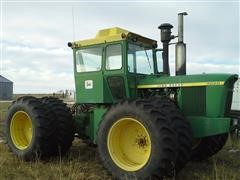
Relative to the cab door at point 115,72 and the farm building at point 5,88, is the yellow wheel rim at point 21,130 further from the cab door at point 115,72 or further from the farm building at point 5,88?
the farm building at point 5,88

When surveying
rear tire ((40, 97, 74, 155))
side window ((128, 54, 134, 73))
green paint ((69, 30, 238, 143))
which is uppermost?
side window ((128, 54, 134, 73))

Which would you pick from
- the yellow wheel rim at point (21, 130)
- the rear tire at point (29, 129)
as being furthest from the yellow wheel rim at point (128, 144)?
the yellow wheel rim at point (21, 130)

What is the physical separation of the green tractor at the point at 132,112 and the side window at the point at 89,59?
0.02m

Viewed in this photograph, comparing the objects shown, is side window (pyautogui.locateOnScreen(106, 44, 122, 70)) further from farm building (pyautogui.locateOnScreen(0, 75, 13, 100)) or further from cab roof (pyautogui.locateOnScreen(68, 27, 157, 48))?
farm building (pyautogui.locateOnScreen(0, 75, 13, 100))

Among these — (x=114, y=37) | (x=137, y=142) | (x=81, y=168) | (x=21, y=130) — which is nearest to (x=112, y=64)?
(x=114, y=37)

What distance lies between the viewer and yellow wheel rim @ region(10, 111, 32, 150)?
967 centimetres

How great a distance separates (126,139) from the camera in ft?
25.6

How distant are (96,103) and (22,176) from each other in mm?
2362

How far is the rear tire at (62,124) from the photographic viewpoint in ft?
29.6

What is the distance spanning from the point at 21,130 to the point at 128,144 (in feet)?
10.8

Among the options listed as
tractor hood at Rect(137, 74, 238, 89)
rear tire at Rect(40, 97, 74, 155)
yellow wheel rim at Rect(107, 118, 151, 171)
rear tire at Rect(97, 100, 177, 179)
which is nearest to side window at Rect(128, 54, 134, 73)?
tractor hood at Rect(137, 74, 238, 89)

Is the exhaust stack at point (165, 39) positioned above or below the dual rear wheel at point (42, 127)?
above

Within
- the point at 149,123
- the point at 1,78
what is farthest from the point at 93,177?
the point at 1,78

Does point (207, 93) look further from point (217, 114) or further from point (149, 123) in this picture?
point (149, 123)
